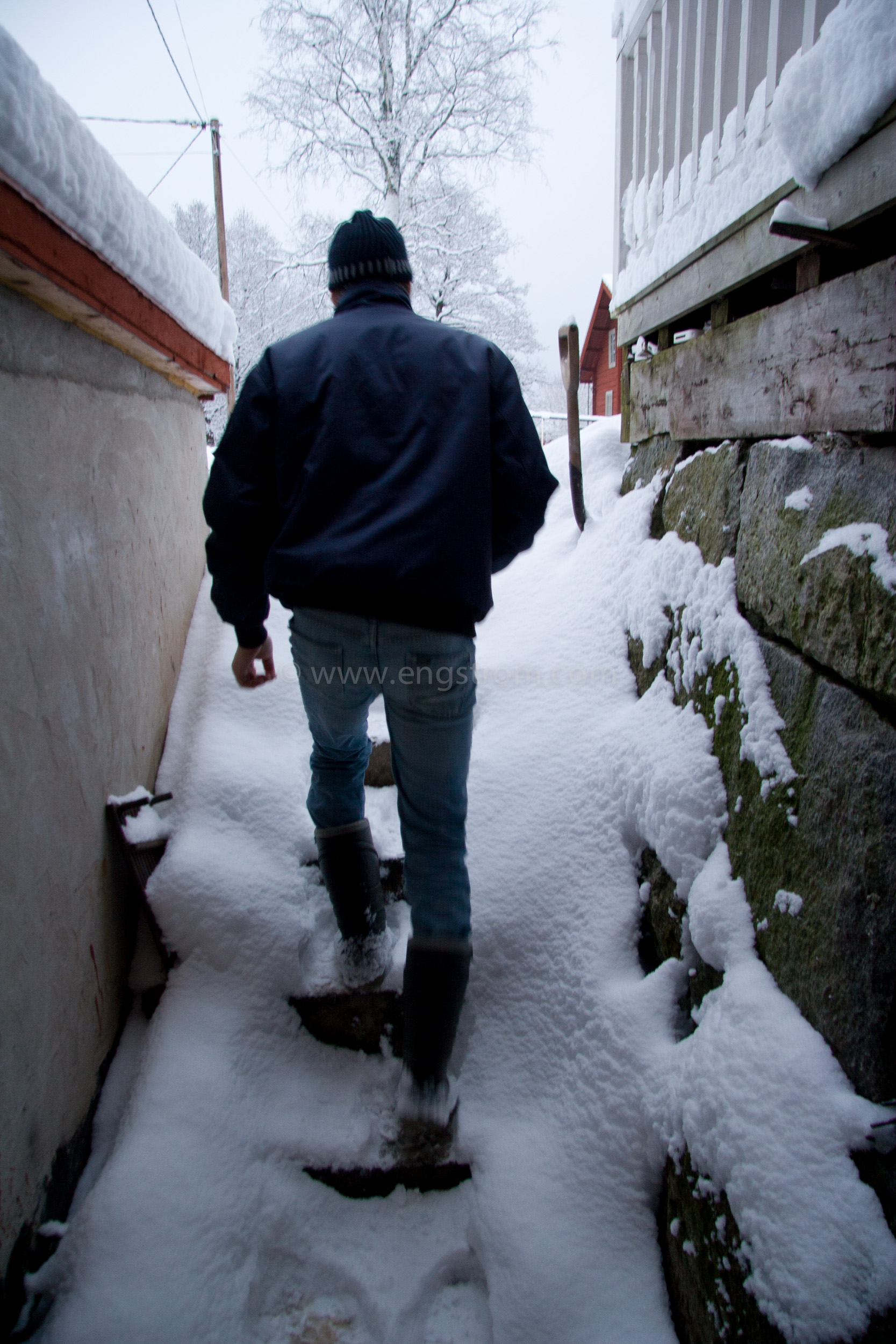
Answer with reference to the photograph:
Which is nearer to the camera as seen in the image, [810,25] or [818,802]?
[818,802]

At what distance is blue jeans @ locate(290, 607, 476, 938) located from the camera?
1294 mm

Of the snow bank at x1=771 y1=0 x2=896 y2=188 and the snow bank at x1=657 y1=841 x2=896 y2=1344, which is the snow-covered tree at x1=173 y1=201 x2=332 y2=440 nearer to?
the snow bank at x1=771 y1=0 x2=896 y2=188

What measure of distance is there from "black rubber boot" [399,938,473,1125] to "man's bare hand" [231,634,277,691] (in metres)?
0.70

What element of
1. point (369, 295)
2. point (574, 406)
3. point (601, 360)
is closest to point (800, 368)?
point (369, 295)

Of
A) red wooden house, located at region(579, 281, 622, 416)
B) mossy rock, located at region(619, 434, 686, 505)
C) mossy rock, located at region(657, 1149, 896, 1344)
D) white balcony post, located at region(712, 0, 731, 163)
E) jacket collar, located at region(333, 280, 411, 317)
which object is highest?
red wooden house, located at region(579, 281, 622, 416)

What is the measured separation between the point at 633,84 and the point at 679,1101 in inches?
144

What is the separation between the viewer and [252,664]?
5.29 feet

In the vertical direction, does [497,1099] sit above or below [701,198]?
below

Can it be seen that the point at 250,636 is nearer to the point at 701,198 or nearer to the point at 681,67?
the point at 701,198

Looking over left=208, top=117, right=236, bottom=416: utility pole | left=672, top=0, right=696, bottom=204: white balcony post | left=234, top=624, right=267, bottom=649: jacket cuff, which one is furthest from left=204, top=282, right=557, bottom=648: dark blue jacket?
left=208, top=117, right=236, bottom=416: utility pole

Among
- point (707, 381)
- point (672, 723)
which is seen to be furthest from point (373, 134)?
point (672, 723)

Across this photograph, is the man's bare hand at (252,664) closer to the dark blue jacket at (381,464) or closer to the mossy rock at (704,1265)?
the dark blue jacket at (381,464)

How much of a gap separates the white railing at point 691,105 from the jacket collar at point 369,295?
39.8 inches

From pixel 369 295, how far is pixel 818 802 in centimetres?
130
